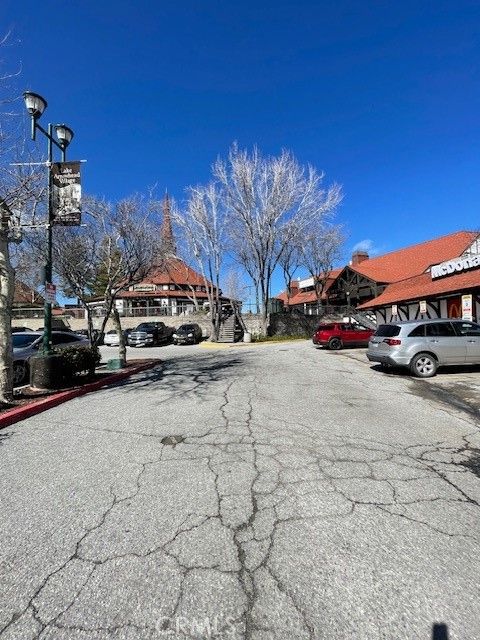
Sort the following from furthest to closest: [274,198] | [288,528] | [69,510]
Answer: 1. [274,198]
2. [69,510]
3. [288,528]

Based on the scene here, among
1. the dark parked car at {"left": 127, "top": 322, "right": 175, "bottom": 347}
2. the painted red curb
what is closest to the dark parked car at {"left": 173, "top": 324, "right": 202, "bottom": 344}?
the dark parked car at {"left": 127, "top": 322, "right": 175, "bottom": 347}

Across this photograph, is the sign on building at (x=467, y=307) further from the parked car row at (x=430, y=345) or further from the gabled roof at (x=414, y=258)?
the gabled roof at (x=414, y=258)

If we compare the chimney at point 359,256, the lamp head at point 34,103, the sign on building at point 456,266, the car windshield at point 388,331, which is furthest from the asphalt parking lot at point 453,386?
the chimney at point 359,256

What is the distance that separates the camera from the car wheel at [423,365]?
1068 cm

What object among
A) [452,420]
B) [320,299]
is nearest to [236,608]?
[452,420]

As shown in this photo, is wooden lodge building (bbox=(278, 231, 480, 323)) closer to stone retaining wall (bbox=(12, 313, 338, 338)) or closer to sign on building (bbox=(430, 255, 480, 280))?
sign on building (bbox=(430, 255, 480, 280))

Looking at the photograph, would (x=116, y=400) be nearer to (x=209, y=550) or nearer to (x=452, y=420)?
(x=209, y=550)

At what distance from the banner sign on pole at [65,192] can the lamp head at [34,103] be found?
1.11 m

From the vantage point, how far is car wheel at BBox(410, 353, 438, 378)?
1068 centimetres

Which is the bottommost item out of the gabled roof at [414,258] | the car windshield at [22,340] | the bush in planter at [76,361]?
the bush in planter at [76,361]

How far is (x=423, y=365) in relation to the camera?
35.2 ft

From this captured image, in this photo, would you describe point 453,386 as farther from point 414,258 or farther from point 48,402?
point 414,258

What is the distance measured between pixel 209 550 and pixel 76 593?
35.1 inches

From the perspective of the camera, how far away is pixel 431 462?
4.22 metres
